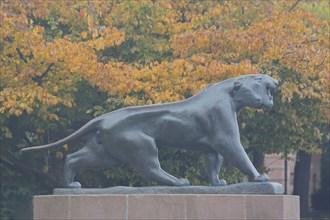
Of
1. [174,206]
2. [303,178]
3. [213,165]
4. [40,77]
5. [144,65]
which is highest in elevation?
[144,65]

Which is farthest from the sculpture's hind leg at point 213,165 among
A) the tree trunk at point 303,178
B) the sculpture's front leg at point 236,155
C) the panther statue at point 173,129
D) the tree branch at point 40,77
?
the tree trunk at point 303,178

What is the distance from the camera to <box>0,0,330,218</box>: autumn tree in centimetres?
1683

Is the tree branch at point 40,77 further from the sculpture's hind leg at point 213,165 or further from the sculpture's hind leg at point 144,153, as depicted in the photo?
the sculpture's hind leg at point 213,165

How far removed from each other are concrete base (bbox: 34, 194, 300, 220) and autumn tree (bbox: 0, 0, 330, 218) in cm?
421

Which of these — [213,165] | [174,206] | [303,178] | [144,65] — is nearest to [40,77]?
[144,65]

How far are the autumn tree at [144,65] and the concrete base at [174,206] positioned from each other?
421 cm

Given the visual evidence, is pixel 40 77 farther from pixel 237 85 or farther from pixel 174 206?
pixel 174 206

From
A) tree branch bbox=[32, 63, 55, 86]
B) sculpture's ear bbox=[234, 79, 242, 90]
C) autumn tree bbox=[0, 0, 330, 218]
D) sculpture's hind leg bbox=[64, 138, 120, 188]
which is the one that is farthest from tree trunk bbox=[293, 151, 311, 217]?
sculpture's hind leg bbox=[64, 138, 120, 188]

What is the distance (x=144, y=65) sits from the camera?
18.0 meters

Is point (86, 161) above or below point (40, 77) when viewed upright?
below

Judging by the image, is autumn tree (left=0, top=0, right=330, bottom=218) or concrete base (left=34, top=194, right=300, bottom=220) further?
autumn tree (left=0, top=0, right=330, bottom=218)

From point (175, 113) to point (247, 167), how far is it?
1.18 metres

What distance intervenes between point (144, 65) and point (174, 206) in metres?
6.08

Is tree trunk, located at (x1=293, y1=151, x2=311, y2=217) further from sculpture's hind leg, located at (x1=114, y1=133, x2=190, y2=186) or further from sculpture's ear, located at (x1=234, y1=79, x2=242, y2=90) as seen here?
sculpture's hind leg, located at (x1=114, y1=133, x2=190, y2=186)
